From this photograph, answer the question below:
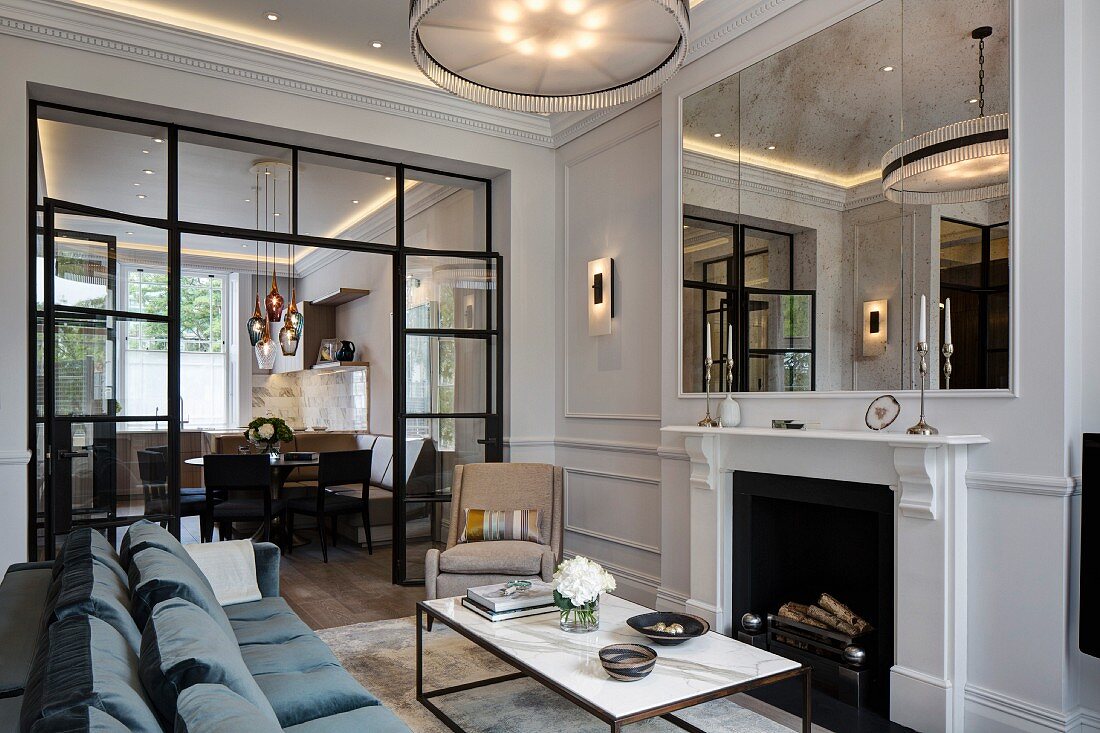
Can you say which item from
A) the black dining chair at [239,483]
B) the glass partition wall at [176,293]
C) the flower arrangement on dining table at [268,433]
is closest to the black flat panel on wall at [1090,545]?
the glass partition wall at [176,293]

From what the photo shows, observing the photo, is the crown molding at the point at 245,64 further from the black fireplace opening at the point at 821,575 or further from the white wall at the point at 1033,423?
the black fireplace opening at the point at 821,575

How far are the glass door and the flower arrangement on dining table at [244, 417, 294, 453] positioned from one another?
256cm

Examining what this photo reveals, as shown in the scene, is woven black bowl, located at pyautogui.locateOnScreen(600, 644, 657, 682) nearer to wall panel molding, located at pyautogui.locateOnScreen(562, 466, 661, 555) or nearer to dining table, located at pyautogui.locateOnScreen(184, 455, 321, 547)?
wall panel molding, located at pyautogui.locateOnScreen(562, 466, 661, 555)

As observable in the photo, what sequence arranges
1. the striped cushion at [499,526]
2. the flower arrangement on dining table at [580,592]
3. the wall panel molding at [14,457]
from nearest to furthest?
the flower arrangement on dining table at [580,592], the wall panel molding at [14,457], the striped cushion at [499,526]

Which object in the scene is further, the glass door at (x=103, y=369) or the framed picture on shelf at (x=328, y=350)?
the framed picture on shelf at (x=328, y=350)

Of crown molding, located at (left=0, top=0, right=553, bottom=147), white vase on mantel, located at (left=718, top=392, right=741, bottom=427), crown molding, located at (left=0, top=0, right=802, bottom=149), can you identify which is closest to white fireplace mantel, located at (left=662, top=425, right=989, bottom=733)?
white vase on mantel, located at (left=718, top=392, right=741, bottom=427)

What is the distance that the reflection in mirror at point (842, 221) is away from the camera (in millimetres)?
2807

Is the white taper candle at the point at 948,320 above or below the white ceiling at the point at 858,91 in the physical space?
below

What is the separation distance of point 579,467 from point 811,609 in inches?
81.8

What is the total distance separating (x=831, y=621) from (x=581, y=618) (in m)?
1.27

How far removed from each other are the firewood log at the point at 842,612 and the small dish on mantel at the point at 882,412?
0.87 metres

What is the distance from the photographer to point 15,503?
3684mm

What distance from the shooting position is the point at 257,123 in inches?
175

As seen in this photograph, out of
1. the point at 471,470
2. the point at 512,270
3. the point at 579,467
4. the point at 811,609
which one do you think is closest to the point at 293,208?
the point at 512,270
